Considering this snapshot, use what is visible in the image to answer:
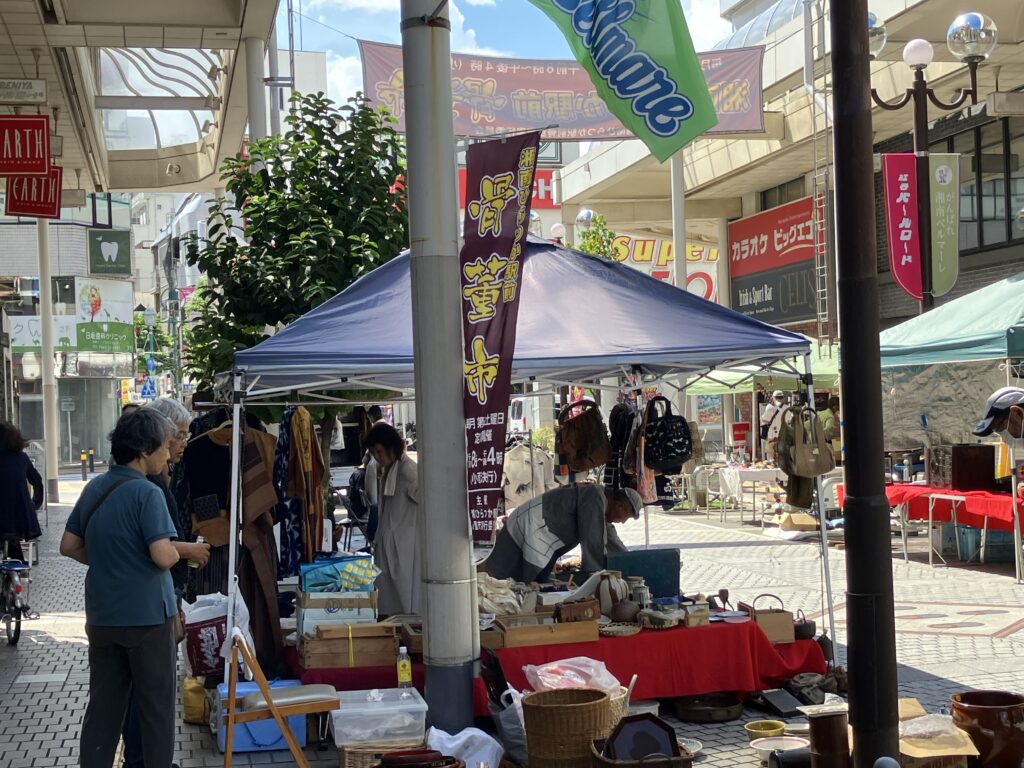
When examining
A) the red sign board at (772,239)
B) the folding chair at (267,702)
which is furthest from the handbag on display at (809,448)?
the red sign board at (772,239)

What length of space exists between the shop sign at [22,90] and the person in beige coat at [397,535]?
289 inches

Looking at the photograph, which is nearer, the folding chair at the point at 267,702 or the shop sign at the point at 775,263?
the folding chair at the point at 267,702

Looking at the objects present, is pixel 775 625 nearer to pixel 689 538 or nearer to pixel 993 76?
pixel 689 538

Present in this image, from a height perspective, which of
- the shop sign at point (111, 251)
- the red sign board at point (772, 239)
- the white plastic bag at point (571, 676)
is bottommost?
the white plastic bag at point (571, 676)

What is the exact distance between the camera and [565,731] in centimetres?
604

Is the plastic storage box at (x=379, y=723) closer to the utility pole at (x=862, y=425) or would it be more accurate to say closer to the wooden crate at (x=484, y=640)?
the wooden crate at (x=484, y=640)

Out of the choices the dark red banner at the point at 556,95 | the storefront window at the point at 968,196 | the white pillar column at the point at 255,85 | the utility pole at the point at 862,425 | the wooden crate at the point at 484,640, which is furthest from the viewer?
the storefront window at the point at 968,196

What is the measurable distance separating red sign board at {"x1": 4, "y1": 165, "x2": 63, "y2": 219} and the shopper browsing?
1075 cm

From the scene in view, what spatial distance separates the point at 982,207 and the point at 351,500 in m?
12.5

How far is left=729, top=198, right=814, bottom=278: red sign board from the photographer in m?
24.9

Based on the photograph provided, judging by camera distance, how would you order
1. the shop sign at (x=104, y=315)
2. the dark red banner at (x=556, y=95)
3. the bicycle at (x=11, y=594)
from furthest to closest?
the shop sign at (x=104, y=315)
the dark red banner at (x=556, y=95)
the bicycle at (x=11, y=594)

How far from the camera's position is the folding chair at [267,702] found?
19.8ft

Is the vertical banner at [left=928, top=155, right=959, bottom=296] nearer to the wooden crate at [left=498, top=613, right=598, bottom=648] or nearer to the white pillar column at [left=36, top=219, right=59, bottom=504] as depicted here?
the wooden crate at [left=498, top=613, right=598, bottom=648]

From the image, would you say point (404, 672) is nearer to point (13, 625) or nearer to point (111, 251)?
point (13, 625)
